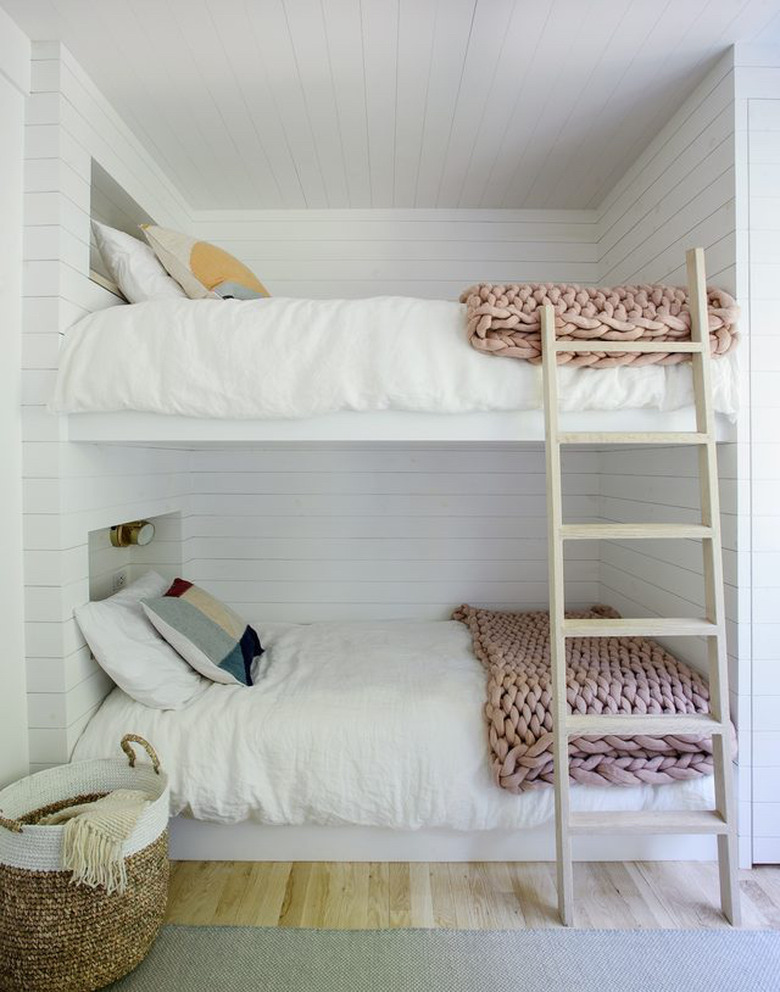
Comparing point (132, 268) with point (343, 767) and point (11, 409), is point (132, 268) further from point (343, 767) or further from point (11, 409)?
point (343, 767)

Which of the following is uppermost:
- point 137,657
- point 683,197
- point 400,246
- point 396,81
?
point 396,81

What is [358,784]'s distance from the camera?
70.1 inches

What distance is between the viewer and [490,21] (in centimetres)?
163

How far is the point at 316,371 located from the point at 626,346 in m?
0.84

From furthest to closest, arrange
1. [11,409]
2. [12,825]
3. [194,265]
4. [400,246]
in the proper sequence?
[400,246] < [194,265] < [11,409] < [12,825]

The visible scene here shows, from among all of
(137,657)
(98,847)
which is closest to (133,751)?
(137,657)

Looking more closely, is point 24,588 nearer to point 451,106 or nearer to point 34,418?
point 34,418

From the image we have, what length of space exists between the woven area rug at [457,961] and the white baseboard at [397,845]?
28cm

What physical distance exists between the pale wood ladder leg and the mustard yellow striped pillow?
54.9 inches

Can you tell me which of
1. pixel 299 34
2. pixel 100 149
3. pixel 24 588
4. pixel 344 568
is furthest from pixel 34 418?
pixel 344 568

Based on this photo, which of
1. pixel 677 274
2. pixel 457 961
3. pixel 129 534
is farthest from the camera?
pixel 129 534

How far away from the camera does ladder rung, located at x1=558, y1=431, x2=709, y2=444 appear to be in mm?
1640

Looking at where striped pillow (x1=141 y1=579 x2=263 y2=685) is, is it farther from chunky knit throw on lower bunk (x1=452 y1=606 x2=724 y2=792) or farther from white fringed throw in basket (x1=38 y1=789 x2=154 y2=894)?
chunky knit throw on lower bunk (x1=452 y1=606 x2=724 y2=792)

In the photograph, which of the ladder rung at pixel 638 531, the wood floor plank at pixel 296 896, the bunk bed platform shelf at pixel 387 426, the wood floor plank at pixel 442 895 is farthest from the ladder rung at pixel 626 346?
the wood floor plank at pixel 296 896
